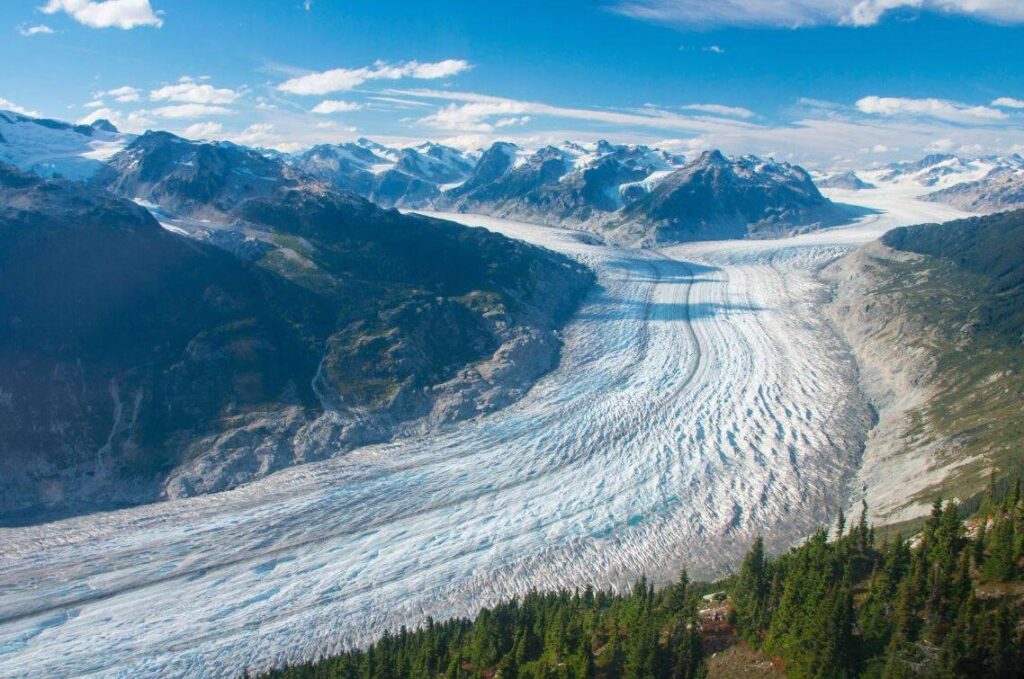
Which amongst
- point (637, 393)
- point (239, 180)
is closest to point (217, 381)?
point (637, 393)

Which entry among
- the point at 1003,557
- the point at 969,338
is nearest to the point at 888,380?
the point at 969,338

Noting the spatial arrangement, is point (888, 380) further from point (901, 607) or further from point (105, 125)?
point (105, 125)

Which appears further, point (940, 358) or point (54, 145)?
point (54, 145)

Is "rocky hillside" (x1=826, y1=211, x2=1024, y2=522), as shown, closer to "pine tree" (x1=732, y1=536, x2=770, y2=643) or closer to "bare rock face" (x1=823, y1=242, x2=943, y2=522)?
"bare rock face" (x1=823, y1=242, x2=943, y2=522)

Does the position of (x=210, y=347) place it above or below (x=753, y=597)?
above

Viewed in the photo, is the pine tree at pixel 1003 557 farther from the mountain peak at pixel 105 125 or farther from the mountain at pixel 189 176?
the mountain peak at pixel 105 125

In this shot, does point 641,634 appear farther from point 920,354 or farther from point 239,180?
point 239,180

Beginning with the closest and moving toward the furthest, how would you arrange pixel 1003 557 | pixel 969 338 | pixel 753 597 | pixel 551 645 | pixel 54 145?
pixel 1003 557 → pixel 753 597 → pixel 551 645 → pixel 969 338 → pixel 54 145
